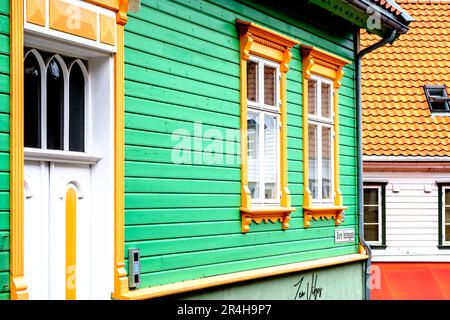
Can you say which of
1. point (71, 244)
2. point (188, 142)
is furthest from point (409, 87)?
point (71, 244)

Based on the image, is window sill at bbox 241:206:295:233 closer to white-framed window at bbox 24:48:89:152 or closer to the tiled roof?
white-framed window at bbox 24:48:89:152

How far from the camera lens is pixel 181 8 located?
8.72 m

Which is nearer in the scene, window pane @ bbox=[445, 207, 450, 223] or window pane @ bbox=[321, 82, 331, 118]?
window pane @ bbox=[321, 82, 331, 118]

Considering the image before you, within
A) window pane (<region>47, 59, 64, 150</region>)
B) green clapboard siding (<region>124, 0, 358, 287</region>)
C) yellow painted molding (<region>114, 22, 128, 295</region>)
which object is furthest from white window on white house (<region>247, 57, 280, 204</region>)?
window pane (<region>47, 59, 64, 150</region>)

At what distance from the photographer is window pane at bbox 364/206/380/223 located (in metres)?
20.2

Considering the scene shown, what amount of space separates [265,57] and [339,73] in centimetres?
253

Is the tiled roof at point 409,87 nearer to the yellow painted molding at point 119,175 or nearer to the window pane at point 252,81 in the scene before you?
the window pane at point 252,81

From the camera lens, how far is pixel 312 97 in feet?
39.3

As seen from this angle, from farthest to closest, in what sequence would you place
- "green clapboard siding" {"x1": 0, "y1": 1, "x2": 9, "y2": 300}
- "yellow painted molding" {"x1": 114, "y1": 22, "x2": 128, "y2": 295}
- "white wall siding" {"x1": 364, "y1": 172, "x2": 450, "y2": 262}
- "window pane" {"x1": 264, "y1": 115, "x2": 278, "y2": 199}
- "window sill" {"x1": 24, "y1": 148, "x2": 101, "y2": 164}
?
"white wall siding" {"x1": 364, "y1": 172, "x2": 450, "y2": 262}, "window pane" {"x1": 264, "y1": 115, "x2": 278, "y2": 199}, "yellow painted molding" {"x1": 114, "y1": 22, "x2": 128, "y2": 295}, "window sill" {"x1": 24, "y1": 148, "x2": 101, "y2": 164}, "green clapboard siding" {"x1": 0, "y1": 1, "x2": 9, "y2": 300}

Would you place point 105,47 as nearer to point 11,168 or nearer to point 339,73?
point 11,168

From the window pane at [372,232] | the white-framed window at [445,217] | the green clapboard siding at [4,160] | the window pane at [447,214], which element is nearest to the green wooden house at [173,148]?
the green clapboard siding at [4,160]

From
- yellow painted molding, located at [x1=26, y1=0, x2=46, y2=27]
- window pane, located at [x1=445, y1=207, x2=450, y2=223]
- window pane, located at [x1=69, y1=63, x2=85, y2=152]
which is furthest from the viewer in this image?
window pane, located at [x1=445, y1=207, x2=450, y2=223]

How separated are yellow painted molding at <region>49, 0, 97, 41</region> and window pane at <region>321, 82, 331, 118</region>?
18.7ft
